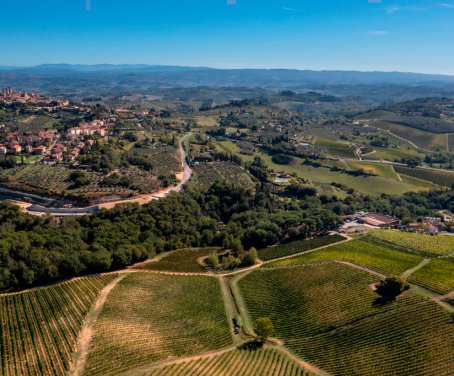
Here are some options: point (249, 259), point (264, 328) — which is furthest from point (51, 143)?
point (264, 328)

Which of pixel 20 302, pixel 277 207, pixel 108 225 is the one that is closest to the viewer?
pixel 20 302

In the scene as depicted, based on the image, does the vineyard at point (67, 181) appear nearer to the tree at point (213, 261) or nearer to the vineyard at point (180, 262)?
the vineyard at point (180, 262)

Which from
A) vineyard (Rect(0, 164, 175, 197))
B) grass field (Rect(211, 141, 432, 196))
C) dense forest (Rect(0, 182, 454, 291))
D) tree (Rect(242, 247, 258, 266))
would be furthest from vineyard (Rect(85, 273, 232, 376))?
grass field (Rect(211, 141, 432, 196))

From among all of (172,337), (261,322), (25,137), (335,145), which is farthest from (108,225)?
(335,145)

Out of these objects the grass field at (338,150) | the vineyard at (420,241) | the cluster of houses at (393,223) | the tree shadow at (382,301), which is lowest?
the cluster of houses at (393,223)

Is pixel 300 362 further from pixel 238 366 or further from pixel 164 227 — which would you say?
pixel 164 227

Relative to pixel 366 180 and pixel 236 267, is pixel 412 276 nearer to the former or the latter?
pixel 236 267

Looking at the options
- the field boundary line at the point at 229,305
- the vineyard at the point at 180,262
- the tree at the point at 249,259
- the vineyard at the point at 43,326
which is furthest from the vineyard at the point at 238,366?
the tree at the point at 249,259
